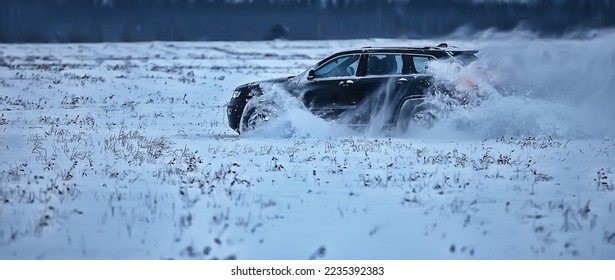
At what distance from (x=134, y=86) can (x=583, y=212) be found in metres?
20.0

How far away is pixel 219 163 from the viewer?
31.7ft

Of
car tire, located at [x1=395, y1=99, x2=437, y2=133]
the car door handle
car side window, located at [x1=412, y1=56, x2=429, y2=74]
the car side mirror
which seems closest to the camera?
car side window, located at [x1=412, y1=56, x2=429, y2=74]

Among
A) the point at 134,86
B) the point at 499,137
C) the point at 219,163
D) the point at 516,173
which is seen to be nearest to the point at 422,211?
the point at 516,173

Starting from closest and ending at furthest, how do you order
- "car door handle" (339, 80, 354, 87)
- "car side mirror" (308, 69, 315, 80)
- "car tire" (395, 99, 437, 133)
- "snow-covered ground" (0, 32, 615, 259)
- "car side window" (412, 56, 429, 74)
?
1. "snow-covered ground" (0, 32, 615, 259)
2. "car side window" (412, 56, 429, 74)
3. "car tire" (395, 99, 437, 133)
4. "car door handle" (339, 80, 354, 87)
5. "car side mirror" (308, 69, 315, 80)

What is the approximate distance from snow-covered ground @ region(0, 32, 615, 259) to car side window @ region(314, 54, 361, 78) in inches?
30.9

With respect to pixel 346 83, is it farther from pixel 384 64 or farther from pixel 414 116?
pixel 414 116

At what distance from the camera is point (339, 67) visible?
12539 millimetres

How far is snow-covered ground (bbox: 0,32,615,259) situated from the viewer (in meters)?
6.07

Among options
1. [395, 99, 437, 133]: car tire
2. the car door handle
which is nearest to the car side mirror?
the car door handle

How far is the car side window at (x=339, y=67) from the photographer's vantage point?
1245 centimetres

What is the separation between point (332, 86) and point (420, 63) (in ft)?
5.08

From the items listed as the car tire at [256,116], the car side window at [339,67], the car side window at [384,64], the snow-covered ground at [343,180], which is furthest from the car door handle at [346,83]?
the car tire at [256,116]

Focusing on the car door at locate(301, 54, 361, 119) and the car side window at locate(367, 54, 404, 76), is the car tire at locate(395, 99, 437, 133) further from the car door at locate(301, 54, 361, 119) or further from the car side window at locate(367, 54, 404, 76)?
the car door at locate(301, 54, 361, 119)

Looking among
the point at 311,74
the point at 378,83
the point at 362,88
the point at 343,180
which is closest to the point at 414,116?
the point at 378,83
